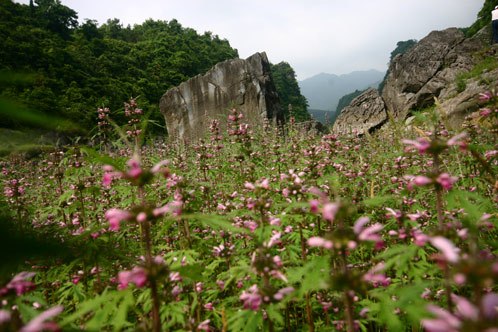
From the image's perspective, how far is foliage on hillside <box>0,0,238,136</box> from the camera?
3183 centimetres

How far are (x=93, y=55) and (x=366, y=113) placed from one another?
42.9 metres

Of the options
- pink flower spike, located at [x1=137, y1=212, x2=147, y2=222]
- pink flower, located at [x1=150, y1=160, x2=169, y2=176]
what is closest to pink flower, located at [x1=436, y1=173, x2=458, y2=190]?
pink flower, located at [x1=150, y1=160, x2=169, y2=176]

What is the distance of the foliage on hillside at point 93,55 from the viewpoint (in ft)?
104

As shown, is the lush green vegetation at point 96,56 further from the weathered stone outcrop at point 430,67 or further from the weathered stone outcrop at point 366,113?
the weathered stone outcrop at point 430,67

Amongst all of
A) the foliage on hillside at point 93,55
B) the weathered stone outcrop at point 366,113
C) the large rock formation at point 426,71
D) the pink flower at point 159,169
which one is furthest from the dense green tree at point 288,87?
the pink flower at point 159,169

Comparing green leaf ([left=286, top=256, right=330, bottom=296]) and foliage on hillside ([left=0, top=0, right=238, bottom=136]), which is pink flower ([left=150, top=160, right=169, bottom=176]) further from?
foliage on hillside ([left=0, top=0, right=238, bottom=136])

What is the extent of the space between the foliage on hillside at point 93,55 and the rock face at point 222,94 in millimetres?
3899

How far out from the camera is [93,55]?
46094 mm

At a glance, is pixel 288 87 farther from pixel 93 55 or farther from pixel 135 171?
Result: pixel 135 171

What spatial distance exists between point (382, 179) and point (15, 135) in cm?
638

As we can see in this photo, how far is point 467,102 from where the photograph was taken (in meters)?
14.6

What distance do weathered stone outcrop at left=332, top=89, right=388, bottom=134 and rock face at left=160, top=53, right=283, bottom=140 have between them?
6593 mm

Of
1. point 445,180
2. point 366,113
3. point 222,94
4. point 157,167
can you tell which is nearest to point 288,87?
point 222,94

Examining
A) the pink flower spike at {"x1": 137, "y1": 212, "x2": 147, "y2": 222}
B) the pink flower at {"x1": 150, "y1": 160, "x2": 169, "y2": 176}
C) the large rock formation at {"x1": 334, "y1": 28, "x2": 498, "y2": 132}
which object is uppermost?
the large rock formation at {"x1": 334, "y1": 28, "x2": 498, "y2": 132}
